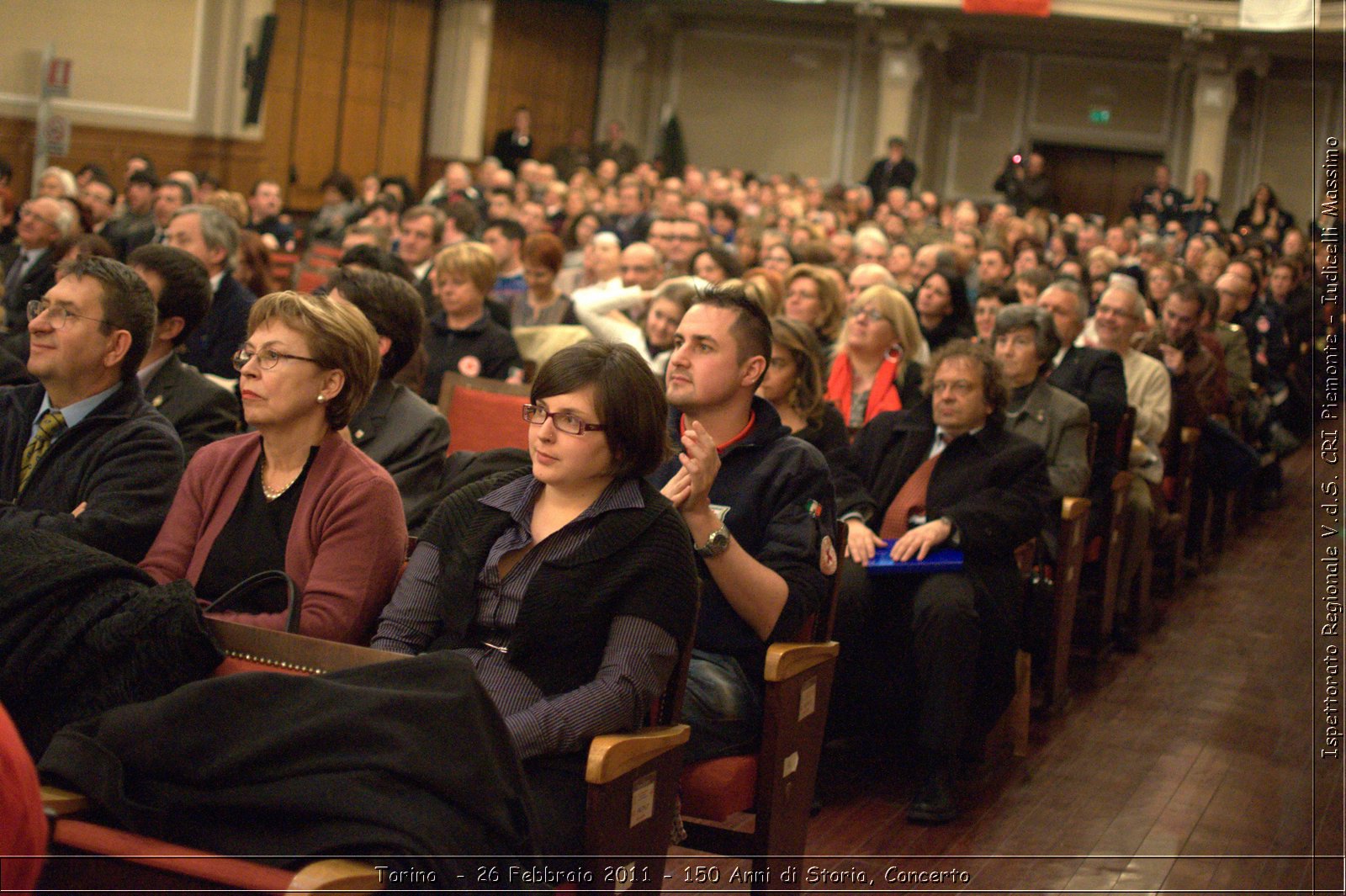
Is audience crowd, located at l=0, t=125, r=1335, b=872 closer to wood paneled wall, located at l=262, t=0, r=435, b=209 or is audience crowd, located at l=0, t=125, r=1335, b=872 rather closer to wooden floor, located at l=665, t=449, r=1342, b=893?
wooden floor, located at l=665, t=449, r=1342, b=893

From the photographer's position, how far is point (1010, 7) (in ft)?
49.7

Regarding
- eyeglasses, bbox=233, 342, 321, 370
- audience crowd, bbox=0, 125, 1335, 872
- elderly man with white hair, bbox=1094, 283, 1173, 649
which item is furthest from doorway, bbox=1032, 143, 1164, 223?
eyeglasses, bbox=233, 342, 321, 370

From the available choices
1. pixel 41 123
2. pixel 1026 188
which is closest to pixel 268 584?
pixel 41 123

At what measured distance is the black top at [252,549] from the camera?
251cm

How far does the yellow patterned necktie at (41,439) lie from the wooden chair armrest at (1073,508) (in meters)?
2.70

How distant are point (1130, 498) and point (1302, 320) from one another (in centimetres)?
543

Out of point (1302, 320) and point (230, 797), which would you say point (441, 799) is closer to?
point (230, 797)

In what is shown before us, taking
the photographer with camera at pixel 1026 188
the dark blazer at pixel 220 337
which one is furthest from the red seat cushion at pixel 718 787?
the photographer with camera at pixel 1026 188

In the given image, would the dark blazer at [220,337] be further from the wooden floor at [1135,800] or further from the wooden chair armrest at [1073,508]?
the wooden chair armrest at [1073,508]

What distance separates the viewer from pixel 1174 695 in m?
4.74

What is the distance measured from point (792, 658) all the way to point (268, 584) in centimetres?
95

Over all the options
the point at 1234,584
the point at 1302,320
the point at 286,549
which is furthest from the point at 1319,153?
the point at 286,549

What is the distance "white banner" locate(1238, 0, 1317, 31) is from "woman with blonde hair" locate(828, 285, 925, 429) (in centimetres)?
1168

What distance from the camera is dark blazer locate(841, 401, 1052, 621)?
146 inches
